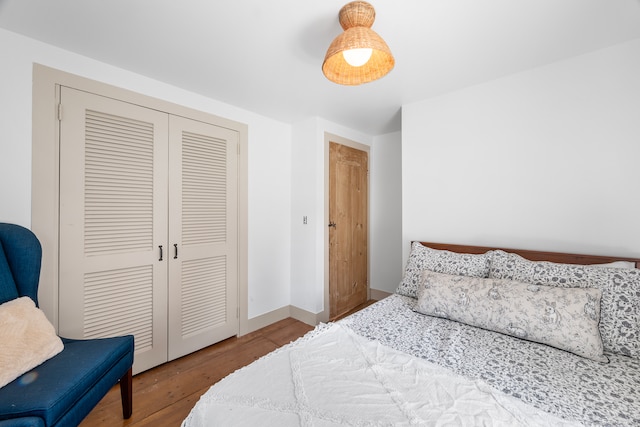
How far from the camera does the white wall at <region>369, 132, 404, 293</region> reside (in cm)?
346

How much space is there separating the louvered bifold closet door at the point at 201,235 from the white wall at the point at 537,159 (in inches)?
73.0

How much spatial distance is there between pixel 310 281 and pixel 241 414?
2029 mm

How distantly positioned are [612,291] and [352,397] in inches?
60.9

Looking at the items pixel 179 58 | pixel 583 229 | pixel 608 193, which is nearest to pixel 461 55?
pixel 608 193

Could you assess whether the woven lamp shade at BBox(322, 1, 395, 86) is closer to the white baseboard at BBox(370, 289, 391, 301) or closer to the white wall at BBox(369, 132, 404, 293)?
the white wall at BBox(369, 132, 404, 293)

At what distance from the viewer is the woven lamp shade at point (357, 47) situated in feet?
3.97

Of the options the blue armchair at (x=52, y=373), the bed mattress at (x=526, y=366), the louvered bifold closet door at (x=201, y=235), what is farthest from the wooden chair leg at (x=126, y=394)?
the bed mattress at (x=526, y=366)

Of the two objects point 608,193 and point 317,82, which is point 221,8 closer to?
point 317,82

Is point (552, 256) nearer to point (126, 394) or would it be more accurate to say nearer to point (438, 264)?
point (438, 264)

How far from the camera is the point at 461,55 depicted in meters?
1.77

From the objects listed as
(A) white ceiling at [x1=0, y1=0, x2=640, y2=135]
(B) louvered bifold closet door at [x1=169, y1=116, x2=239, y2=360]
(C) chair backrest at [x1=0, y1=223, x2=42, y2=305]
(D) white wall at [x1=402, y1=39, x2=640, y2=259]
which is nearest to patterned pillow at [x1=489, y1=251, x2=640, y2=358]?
(D) white wall at [x1=402, y1=39, x2=640, y2=259]

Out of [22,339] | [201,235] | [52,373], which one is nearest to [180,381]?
[52,373]

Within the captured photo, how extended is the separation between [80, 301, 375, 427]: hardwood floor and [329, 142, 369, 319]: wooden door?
712 millimetres

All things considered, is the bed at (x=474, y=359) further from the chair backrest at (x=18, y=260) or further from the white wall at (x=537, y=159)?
the chair backrest at (x=18, y=260)
